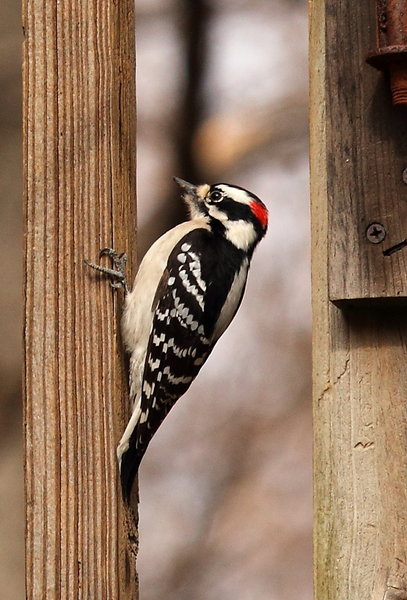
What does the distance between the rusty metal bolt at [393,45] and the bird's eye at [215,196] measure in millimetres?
1632

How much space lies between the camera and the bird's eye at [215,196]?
13.9ft

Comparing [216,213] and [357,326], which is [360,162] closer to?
[357,326]

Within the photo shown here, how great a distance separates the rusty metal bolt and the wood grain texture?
0.12 m

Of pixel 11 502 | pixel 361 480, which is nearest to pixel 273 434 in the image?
pixel 11 502

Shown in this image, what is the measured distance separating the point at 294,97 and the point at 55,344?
249 cm

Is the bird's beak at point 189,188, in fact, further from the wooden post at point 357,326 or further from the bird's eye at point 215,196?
the wooden post at point 357,326

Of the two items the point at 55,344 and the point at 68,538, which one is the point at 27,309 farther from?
the point at 68,538

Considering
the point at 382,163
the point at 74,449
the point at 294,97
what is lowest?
the point at 74,449

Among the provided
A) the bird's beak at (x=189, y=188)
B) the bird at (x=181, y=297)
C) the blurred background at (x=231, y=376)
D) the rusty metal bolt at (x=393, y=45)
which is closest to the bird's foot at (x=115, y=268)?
the bird at (x=181, y=297)

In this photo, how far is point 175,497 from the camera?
457cm

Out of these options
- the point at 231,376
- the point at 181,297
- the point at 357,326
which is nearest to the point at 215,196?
the point at 181,297

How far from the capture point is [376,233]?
271 cm

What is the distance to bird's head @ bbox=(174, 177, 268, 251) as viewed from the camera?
423cm

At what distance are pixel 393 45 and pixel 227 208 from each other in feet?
5.67
